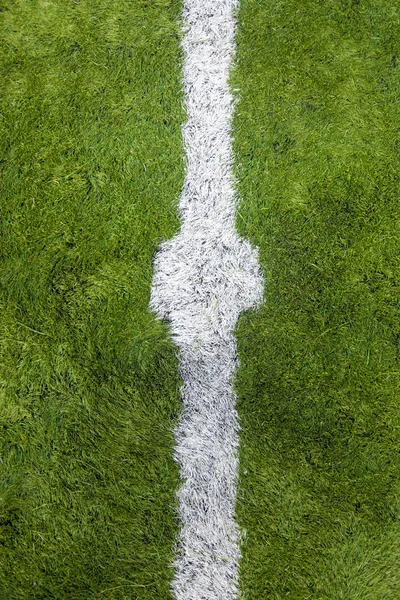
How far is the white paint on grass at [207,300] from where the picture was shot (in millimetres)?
2619

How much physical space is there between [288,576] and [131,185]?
8.22 ft

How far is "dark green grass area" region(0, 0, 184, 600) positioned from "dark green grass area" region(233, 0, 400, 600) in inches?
19.8

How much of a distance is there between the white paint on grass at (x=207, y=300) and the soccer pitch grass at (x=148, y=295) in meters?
0.08

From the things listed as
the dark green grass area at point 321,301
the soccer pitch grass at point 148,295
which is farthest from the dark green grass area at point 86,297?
the dark green grass area at point 321,301

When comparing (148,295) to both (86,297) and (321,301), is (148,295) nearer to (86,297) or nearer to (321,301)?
(86,297)

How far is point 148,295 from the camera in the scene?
9.10 ft

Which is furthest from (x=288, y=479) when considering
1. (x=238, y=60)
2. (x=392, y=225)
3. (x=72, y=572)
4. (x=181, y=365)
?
(x=238, y=60)

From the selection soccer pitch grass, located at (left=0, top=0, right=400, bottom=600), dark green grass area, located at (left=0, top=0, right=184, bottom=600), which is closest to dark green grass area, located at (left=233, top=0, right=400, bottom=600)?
soccer pitch grass, located at (left=0, top=0, right=400, bottom=600)

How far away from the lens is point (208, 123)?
2846 mm

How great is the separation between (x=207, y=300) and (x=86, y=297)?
747 mm

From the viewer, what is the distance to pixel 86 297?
9.08ft

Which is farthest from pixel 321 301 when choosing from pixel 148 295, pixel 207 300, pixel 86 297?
pixel 86 297

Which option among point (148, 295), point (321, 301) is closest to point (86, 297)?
point (148, 295)

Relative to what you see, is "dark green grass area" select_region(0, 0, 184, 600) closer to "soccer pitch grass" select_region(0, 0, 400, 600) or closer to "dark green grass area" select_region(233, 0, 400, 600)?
"soccer pitch grass" select_region(0, 0, 400, 600)
